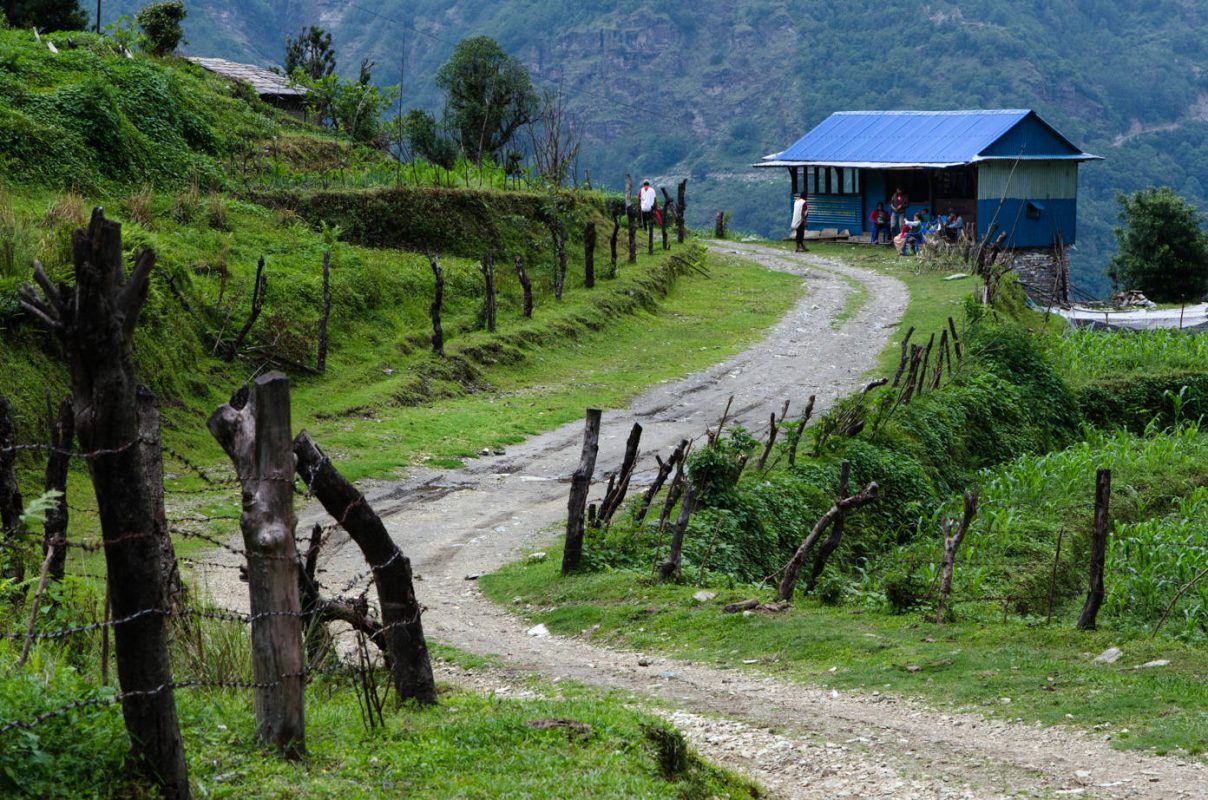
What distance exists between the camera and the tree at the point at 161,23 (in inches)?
1389

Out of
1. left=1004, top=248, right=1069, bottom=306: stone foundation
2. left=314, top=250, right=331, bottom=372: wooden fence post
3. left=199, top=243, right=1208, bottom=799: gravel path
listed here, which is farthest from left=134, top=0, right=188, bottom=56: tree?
left=1004, top=248, right=1069, bottom=306: stone foundation

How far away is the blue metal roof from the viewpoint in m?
41.2

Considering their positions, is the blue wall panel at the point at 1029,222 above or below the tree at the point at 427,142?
below

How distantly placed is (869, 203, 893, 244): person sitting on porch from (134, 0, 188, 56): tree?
22.2 metres

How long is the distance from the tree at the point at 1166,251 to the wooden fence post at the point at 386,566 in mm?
41407

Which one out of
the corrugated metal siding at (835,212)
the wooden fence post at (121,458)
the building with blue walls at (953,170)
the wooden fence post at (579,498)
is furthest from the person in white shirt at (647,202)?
the wooden fence post at (121,458)

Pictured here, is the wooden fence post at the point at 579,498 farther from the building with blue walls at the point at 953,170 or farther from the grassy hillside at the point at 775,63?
the grassy hillside at the point at 775,63

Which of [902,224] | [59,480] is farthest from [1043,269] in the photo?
[59,480]

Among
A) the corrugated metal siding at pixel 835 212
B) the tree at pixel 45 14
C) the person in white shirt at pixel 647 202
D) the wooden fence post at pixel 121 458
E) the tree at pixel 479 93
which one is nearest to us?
the wooden fence post at pixel 121 458

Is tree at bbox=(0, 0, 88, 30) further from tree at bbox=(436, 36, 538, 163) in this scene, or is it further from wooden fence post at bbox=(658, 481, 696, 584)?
wooden fence post at bbox=(658, 481, 696, 584)

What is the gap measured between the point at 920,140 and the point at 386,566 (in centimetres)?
3938

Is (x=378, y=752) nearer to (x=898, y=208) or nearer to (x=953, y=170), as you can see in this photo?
(x=898, y=208)

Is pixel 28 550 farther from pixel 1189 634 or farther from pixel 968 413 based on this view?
pixel 968 413

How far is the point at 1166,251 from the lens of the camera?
141 feet
